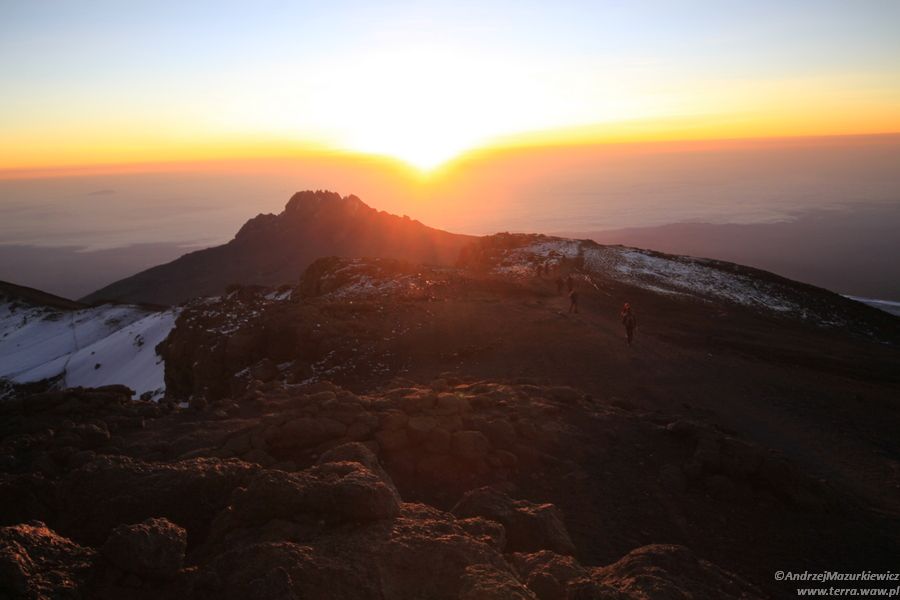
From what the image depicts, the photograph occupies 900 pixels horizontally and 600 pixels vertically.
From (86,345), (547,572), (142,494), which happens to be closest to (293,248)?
(86,345)

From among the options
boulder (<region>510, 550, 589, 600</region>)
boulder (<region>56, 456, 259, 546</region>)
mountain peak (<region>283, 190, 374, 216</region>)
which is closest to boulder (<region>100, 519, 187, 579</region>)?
boulder (<region>56, 456, 259, 546</region>)

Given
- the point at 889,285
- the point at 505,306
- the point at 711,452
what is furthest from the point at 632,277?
the point at 889,285

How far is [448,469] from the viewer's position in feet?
28.9

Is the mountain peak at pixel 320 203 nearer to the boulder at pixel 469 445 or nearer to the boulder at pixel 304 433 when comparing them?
the boulder at pixel 304 433

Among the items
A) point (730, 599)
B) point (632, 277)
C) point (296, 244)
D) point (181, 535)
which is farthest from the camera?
point (296, 244)

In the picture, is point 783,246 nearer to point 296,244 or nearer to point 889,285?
point 889,285

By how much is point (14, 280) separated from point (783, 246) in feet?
540

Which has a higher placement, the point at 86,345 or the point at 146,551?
the point at 146,551

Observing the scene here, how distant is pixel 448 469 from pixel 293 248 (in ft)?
199

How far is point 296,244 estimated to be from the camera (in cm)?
6669

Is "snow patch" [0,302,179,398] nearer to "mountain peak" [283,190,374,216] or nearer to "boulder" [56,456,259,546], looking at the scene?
"boulder" [56,456,259,546]

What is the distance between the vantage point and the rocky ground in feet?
16.1

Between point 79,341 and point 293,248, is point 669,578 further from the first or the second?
point 293,248

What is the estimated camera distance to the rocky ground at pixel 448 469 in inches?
193
